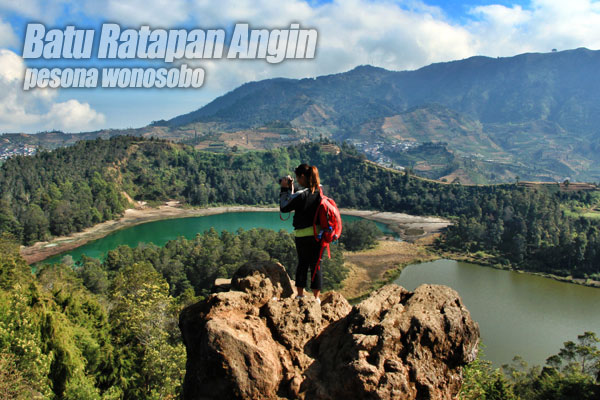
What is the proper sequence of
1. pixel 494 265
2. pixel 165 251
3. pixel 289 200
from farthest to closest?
pixel 494 265
pixel 165 251
pixel 289 200

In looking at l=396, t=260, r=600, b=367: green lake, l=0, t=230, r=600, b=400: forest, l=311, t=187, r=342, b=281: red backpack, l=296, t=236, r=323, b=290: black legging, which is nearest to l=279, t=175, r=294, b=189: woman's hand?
l=311, t=187, r=342, b=281: red backpack

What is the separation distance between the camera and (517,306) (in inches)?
1379

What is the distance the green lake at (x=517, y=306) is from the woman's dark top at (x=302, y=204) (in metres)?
24.5

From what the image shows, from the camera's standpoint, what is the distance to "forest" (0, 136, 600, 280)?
52.8m

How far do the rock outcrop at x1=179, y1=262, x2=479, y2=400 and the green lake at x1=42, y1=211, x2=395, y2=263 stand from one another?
5107cm

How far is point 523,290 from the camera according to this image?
132ft

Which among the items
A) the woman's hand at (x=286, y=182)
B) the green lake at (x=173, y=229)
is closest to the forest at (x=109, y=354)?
the woman's hand at (x=286, y=182)

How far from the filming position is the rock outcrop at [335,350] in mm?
4066

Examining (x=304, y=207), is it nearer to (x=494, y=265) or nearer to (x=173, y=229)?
(x=494, y=265)

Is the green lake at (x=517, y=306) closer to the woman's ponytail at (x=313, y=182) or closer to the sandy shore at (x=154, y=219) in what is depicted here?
the sandy shore at (x=154, y=219)

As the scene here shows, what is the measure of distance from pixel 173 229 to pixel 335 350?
69.9 metres

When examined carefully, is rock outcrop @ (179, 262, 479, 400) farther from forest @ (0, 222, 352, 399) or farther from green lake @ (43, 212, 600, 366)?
green lake @ (43, 212, 600, 366)

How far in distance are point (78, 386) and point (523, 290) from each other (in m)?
41.9

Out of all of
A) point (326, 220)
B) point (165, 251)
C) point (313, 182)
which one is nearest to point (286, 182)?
point (313, 182)
